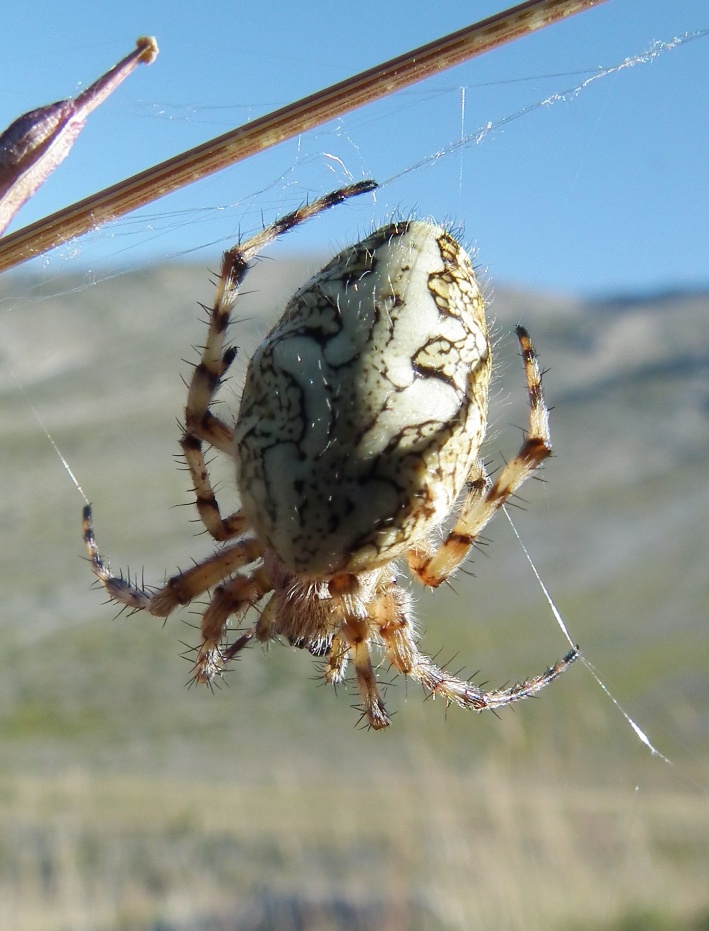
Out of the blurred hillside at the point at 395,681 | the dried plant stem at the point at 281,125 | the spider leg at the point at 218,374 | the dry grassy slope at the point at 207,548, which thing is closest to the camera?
the dried plant stem at the point at 281,125

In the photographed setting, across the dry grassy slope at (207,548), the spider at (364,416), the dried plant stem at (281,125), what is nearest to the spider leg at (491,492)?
the spider at (364,416)

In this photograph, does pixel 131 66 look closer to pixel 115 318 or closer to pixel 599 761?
pixel 599 761

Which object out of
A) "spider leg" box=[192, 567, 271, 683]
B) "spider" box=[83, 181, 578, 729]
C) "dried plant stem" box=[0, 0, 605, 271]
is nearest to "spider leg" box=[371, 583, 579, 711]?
"spider" box=[83, 181, 578, 729]

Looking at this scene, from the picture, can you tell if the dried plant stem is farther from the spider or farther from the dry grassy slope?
the dry grassy slope

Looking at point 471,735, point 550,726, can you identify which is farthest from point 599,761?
point 471,735

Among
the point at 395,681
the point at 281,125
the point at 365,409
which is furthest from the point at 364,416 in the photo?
the point at 395,681

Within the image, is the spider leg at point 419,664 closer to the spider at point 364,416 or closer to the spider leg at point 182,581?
the spider at point 364,416
